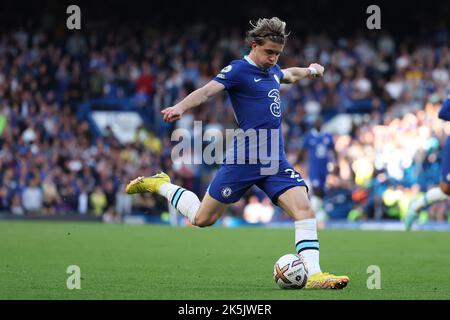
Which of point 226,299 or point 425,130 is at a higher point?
point 425,130

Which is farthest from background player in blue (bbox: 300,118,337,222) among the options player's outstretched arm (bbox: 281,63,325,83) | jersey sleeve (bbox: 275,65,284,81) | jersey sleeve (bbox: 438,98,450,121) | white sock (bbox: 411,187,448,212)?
jersey sleeve (bbox: 275,65,284,81)

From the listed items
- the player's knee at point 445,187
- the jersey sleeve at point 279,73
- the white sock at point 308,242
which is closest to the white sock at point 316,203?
the player's knee at point 445,187

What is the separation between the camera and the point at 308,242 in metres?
9.62

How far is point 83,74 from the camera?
30.4 m

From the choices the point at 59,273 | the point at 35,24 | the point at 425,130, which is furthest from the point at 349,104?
the point at 59,273

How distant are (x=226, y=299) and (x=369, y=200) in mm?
16088

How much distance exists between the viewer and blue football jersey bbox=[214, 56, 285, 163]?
9.67 m

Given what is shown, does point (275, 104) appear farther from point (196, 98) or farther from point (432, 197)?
point (432, 197)

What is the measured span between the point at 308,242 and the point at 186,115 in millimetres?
19115

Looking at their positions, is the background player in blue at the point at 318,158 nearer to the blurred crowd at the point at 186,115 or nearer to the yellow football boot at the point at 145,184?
the blurred crowd at the point at 186,115

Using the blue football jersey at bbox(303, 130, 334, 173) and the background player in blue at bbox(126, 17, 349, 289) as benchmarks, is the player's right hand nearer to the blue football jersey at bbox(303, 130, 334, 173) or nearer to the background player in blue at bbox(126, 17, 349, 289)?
the background player in blue at bbox(126, 17, 349, 289)

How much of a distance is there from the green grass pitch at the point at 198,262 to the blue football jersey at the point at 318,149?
2085 millimetres
